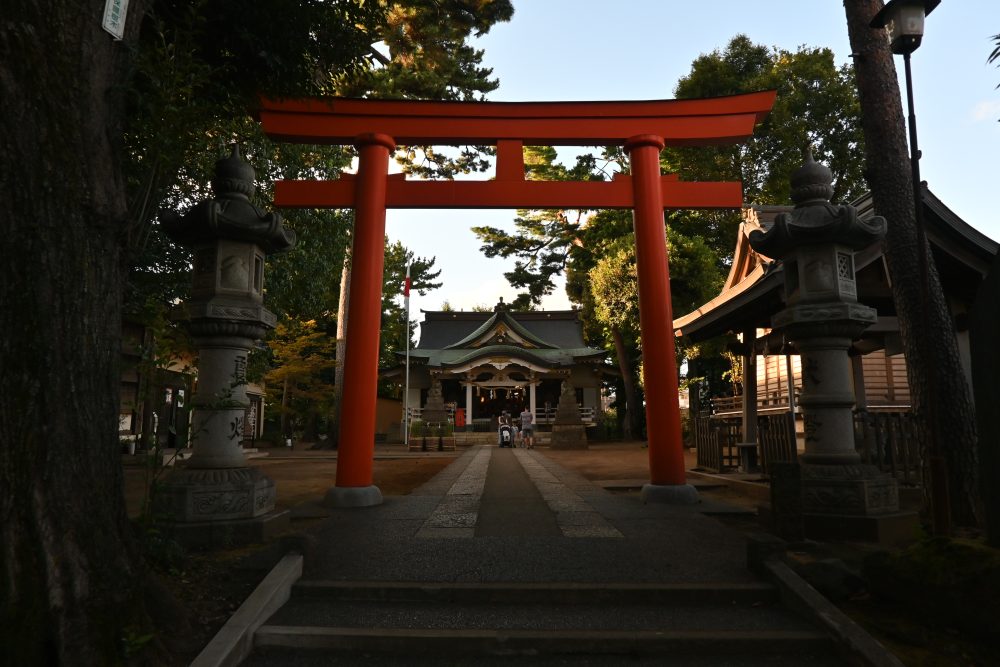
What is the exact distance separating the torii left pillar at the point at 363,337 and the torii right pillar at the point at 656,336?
3154 millimetres

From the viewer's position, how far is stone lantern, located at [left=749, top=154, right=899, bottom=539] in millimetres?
4727

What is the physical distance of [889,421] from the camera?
6301 millimetres

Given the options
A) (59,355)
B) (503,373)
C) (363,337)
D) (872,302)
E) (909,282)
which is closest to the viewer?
(59,355)

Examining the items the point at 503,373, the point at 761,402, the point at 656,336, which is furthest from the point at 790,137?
the point at 656,336

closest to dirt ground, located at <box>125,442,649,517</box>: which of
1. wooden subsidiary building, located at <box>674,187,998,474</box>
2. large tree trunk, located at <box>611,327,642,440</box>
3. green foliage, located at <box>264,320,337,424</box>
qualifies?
wooden subsidiary building, located at <box>674,187,998,474</box>

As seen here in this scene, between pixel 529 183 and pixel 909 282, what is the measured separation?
418 centimetres

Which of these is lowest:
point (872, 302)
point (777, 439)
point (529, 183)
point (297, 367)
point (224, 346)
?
point (777, 439)

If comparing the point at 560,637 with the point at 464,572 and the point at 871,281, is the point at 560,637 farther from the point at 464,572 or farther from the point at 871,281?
the point at 871,281

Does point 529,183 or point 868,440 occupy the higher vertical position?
point 529,183

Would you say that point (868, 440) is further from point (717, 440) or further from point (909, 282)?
point (717, 440)

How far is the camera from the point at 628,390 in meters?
24.2

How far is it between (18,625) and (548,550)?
3.08 m

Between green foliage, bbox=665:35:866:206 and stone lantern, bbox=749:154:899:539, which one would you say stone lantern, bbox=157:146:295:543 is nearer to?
stone lantern, bbox=749:154:899:539

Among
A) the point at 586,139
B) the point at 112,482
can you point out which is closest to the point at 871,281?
the point at 586,139
